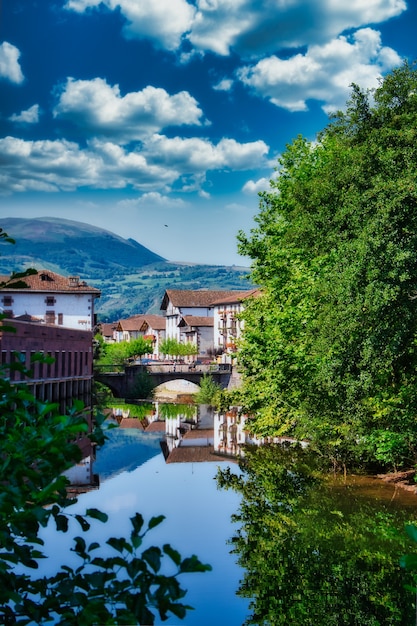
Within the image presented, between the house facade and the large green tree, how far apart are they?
47.4 m

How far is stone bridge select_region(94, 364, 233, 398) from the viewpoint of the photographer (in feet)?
263

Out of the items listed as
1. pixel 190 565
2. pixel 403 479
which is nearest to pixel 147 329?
pixel 403 479

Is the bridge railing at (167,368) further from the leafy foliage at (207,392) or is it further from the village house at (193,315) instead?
the village house at (193,315)

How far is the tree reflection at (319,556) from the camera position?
16094mm

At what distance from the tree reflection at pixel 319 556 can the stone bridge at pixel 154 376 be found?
5198 cm

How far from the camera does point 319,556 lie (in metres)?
19.4

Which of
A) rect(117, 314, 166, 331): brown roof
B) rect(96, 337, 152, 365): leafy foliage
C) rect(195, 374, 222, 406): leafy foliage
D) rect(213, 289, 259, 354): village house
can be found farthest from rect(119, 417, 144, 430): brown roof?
rect(117, 314, 166, 331): brown roof

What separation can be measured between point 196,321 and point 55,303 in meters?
41.4

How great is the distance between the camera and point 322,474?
30797 mm

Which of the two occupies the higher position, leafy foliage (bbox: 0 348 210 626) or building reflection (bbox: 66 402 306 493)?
leafy foliage (bbox: 0 348 210 626)

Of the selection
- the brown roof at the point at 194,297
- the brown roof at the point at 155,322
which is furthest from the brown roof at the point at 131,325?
the brown roof at the point at 194,297

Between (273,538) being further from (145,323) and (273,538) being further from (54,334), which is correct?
(145,323)

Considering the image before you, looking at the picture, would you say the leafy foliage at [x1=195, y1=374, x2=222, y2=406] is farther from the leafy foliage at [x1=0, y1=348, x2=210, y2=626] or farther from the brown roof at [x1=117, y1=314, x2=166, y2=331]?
the brown roof at [x1=117, y1=314, x2=166, y2=331]

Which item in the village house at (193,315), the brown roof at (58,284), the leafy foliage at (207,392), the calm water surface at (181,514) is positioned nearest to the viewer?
the calm water surface at (181,514)
